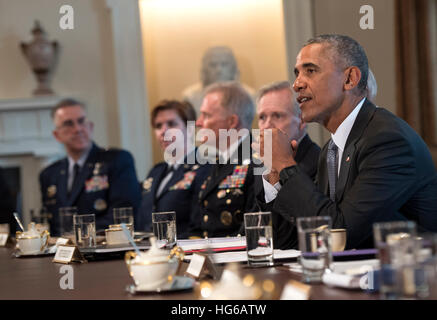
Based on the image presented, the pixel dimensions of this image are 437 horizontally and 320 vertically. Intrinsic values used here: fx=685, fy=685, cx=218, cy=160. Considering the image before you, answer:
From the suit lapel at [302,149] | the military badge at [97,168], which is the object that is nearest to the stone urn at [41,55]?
the military badge at [97,168]

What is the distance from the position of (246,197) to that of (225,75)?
10.7ft

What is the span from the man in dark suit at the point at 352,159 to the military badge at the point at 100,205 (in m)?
2.22

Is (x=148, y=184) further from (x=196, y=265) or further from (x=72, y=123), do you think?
(x=196, y=265)

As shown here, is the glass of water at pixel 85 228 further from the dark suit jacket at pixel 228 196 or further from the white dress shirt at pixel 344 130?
the white dress shirt at pixel 344 130

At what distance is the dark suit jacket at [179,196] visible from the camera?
12.0ft

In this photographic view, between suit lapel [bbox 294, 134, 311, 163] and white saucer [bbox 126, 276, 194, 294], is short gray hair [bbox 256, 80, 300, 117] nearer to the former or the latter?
suit lapel [bbox 294, 134, 311, 163]

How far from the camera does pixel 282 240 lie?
2.51 meters

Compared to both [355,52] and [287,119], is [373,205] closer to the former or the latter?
[355,52]

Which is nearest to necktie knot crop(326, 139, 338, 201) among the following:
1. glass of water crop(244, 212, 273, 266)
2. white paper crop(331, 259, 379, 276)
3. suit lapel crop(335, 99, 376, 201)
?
suit lapel crop(335, 99, 376, 201)

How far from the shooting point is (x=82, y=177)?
4.33 metres

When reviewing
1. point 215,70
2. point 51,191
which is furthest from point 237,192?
point 215,70

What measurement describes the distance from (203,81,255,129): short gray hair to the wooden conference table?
1.61 metres

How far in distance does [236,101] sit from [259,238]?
1968 mm
